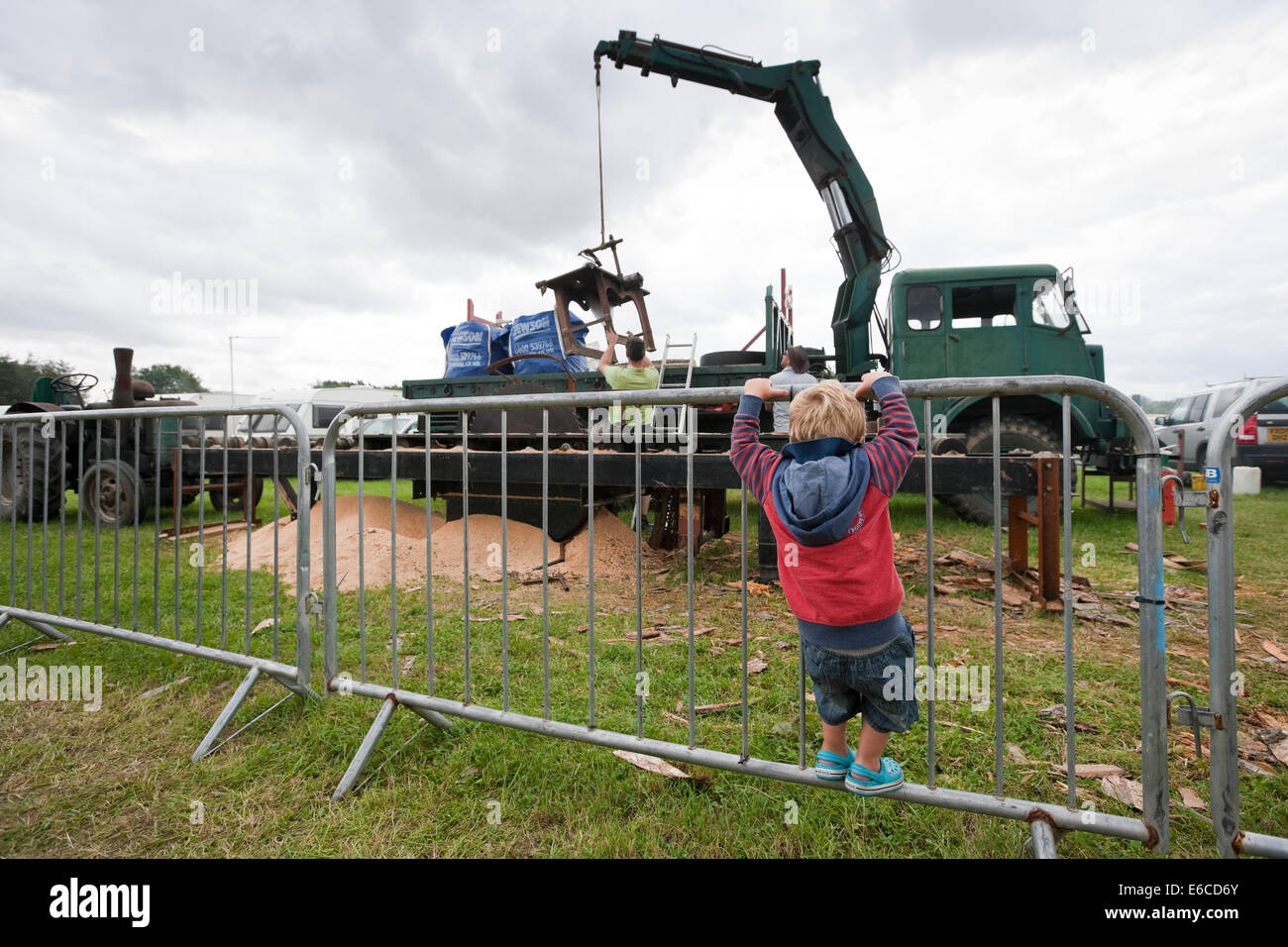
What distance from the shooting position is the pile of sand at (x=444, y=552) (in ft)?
18.0

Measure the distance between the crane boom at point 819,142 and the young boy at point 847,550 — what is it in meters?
7.25

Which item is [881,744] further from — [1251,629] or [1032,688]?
[1251,629]

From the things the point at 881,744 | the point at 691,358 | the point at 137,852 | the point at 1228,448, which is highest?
the point at 691,358

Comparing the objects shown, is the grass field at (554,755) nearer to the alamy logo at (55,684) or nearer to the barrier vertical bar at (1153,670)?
the alamy logo at (55,684)

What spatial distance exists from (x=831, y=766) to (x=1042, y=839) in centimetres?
55

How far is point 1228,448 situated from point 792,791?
1.64 meters

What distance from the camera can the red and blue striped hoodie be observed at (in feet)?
5.33

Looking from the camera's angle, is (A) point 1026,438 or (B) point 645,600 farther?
(A) point 1026,438

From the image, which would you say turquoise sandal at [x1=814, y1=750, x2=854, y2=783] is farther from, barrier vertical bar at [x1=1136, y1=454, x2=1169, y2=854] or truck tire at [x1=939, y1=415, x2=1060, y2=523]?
truck tire at [x1=939, y1=415, x2=1060, y2=523]

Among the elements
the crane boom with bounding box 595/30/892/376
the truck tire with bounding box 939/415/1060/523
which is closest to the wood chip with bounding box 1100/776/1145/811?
the truck tire with bounding box 939/415/1060/523

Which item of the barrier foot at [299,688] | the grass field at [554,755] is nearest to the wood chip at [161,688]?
the grass field at [554,755]

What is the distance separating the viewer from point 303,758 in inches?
94.1

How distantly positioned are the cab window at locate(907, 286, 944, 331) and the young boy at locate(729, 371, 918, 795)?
21.6 ft

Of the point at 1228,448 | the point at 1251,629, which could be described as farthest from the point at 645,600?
the point at 1251,629
